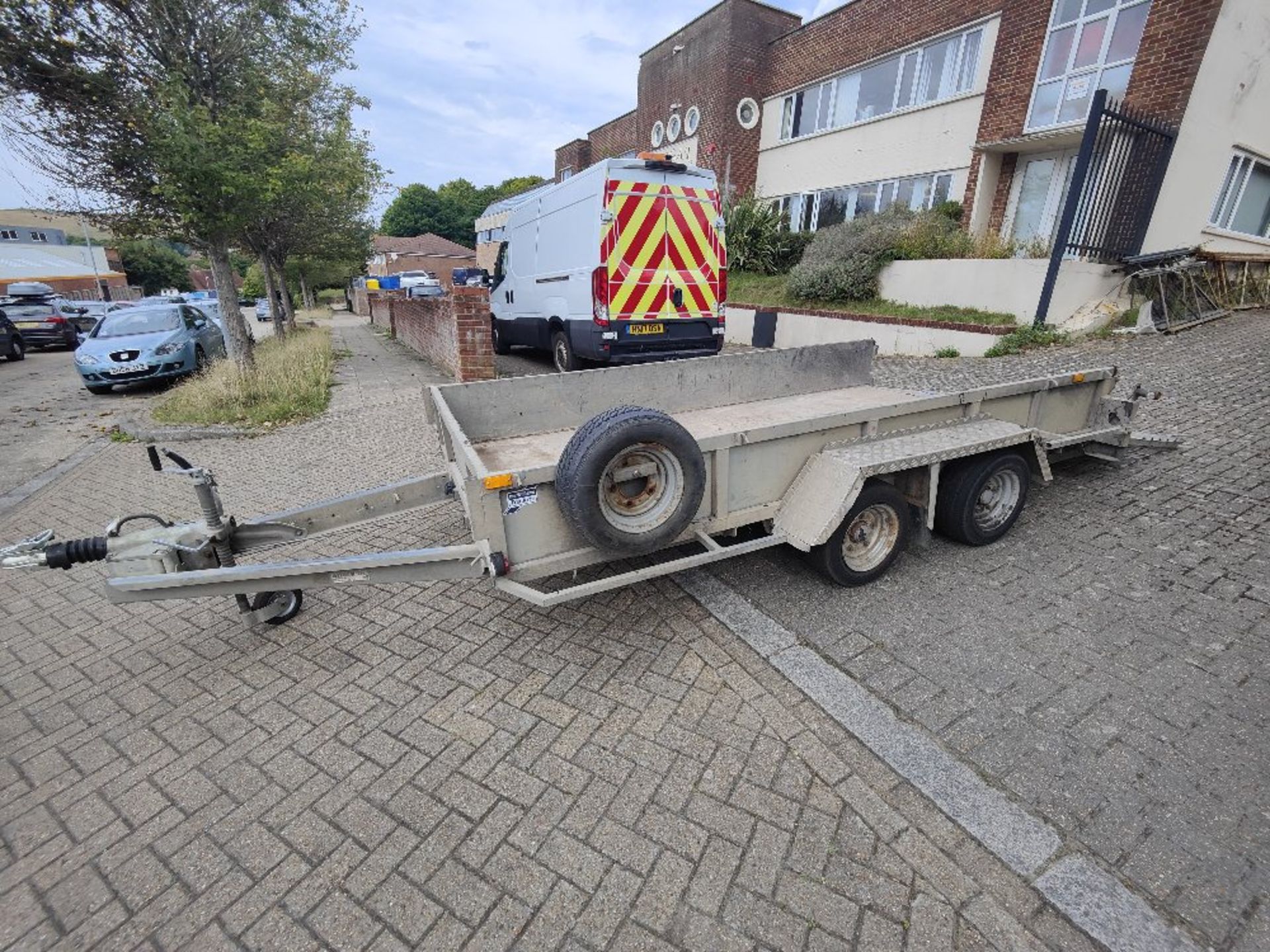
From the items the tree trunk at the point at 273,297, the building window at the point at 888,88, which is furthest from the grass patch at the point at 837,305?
the tree trunk at the point at 273,297

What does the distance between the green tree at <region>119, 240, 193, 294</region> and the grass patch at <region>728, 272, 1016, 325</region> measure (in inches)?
2327

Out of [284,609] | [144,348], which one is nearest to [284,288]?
[144,348]

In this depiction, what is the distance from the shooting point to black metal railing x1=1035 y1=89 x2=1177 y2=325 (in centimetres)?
856

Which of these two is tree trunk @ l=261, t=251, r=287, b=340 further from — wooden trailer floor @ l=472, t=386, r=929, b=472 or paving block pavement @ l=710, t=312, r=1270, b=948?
paving block pavement @ l=710, t=312, r=1270, b=948

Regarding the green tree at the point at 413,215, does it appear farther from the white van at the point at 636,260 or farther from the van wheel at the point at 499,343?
the white van at the point at 636,260

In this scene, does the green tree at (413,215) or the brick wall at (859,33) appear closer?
the brick wall at (859,33)

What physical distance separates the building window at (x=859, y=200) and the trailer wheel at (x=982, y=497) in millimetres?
11997

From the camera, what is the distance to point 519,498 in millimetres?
2541

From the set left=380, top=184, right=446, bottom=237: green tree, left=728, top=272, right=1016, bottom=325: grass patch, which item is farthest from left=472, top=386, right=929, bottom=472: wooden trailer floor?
left=380, top=184, right=446, bottom=237: green tree

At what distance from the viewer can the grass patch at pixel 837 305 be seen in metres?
9.94

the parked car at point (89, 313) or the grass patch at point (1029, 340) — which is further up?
the grass patch at point (1029, 340)

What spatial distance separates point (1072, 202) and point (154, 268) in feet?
238

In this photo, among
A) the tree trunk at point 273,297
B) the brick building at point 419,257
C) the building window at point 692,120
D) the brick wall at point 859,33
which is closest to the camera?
the brick wall at point 859,33

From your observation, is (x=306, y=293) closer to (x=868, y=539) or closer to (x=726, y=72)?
(x=726, y=72)
